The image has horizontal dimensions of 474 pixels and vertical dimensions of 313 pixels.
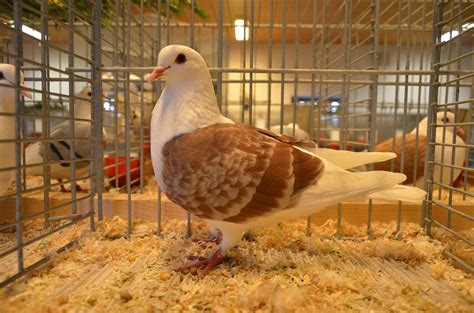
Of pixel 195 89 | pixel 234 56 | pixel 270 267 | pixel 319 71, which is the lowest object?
pixel 270 267

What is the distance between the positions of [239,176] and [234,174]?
17mm

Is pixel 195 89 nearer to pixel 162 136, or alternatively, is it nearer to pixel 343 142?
pixel 162 136

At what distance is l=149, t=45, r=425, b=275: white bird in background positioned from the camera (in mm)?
1065

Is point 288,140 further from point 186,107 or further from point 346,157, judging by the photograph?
point 186,107

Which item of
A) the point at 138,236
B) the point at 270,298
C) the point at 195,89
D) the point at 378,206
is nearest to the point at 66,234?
the point at 138,236

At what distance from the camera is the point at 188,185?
42.8 inches

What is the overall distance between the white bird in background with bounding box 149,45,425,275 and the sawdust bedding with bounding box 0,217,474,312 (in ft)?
0.50

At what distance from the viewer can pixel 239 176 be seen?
1.06m

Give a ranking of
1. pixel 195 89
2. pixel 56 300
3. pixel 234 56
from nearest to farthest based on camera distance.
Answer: pixel 56 300
pixel 195 89
pixel 234 56

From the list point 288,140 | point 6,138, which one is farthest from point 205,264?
point 6,138

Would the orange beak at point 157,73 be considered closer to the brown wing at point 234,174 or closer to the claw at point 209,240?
the brown wing at point 234,174

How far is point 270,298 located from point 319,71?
90 cm

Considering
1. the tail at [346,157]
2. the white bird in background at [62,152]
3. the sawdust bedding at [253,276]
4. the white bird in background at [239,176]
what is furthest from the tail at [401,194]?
the white bird in background at [62,152]

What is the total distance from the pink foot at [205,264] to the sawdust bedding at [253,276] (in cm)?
2
